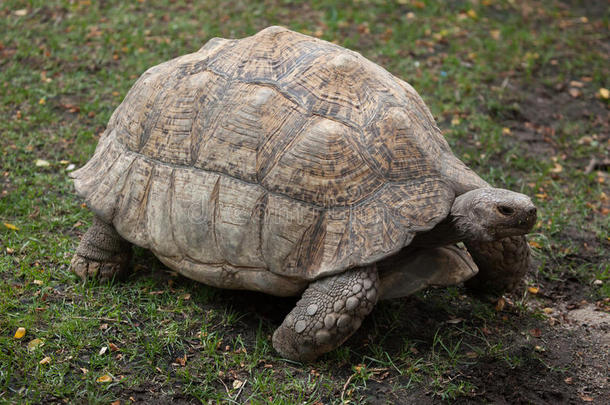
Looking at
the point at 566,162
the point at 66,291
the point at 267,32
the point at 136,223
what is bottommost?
the point at 566,162

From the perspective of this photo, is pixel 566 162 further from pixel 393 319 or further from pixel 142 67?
pixel 142 67

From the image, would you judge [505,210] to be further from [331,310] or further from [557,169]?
[557,169]

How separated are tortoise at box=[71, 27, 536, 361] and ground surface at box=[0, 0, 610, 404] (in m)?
0.35

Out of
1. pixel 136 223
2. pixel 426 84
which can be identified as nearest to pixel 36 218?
pixel 136 223

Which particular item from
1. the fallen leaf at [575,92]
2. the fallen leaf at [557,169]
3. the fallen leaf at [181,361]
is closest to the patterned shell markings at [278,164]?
the fallen leaf at [181,361]

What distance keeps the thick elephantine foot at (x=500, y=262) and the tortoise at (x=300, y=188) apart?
0.64 ft

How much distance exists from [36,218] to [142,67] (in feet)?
8.91

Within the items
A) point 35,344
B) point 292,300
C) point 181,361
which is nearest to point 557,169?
point 292,300

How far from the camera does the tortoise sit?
12.1ft

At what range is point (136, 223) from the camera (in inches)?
164

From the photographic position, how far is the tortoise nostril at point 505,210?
3.66 m

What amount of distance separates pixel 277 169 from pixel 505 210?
1.29 meters

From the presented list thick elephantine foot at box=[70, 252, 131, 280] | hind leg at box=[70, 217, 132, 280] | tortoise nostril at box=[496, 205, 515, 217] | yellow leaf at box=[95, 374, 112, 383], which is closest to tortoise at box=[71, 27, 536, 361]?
tortoise nostril at box=[496, 205, 515, 217]

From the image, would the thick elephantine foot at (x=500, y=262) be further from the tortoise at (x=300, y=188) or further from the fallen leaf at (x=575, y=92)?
the fallen leaf at (x=575, y=92)
